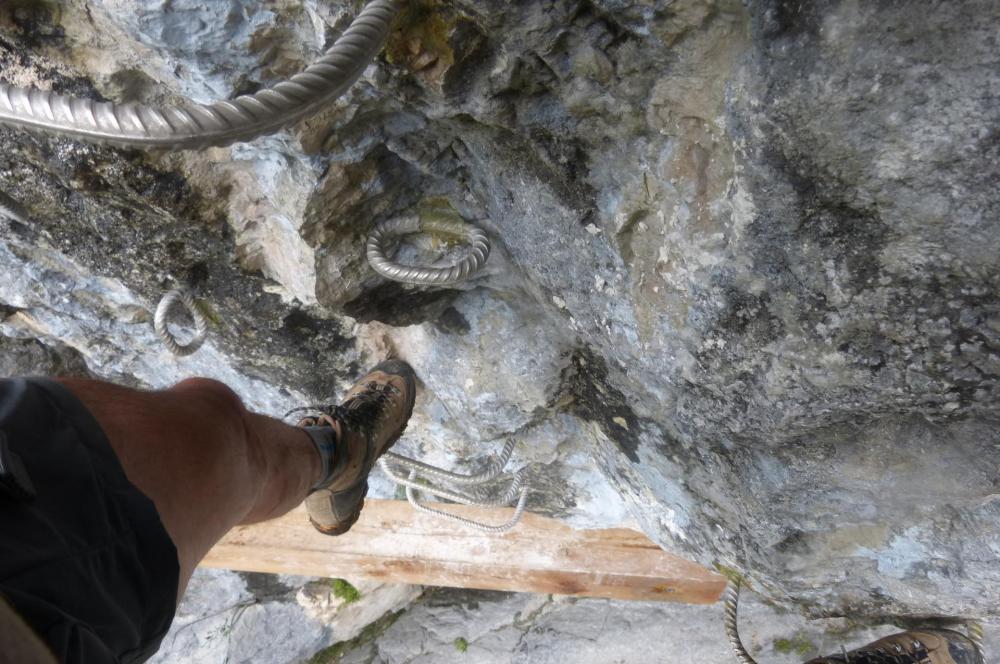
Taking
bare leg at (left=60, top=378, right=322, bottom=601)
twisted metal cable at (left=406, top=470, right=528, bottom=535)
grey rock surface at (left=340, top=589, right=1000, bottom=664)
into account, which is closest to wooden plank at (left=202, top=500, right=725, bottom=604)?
twisted metal cable at (left=406, top=470, right=528, bottom=535)

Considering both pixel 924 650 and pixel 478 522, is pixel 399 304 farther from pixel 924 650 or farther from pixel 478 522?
pixel 924 650

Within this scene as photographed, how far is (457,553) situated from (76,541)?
132 centimetres

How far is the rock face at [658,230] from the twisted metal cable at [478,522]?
1.28 feet

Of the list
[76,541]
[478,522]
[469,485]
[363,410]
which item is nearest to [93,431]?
[76,541]

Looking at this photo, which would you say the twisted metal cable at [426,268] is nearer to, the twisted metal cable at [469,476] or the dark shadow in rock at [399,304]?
the dark shadow in rock at [399,304]

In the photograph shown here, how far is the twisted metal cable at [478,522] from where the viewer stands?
5.38 ft

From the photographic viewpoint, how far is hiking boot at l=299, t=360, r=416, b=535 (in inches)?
49.6

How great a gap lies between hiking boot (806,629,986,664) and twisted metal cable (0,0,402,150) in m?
1.57

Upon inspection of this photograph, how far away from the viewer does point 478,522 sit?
1764mm

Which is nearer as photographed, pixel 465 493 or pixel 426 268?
pixel 426 268

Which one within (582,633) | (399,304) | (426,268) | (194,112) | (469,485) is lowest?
(582,633)

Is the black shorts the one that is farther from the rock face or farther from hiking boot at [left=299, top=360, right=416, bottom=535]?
hiking boot at [left=299, top=360, right=416, bottom=535]

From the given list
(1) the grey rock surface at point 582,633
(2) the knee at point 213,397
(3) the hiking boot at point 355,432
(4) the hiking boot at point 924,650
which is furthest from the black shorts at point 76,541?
(1) the grey rock surface at point 582,633

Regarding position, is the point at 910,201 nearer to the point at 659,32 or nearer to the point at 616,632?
the point at 659,32
